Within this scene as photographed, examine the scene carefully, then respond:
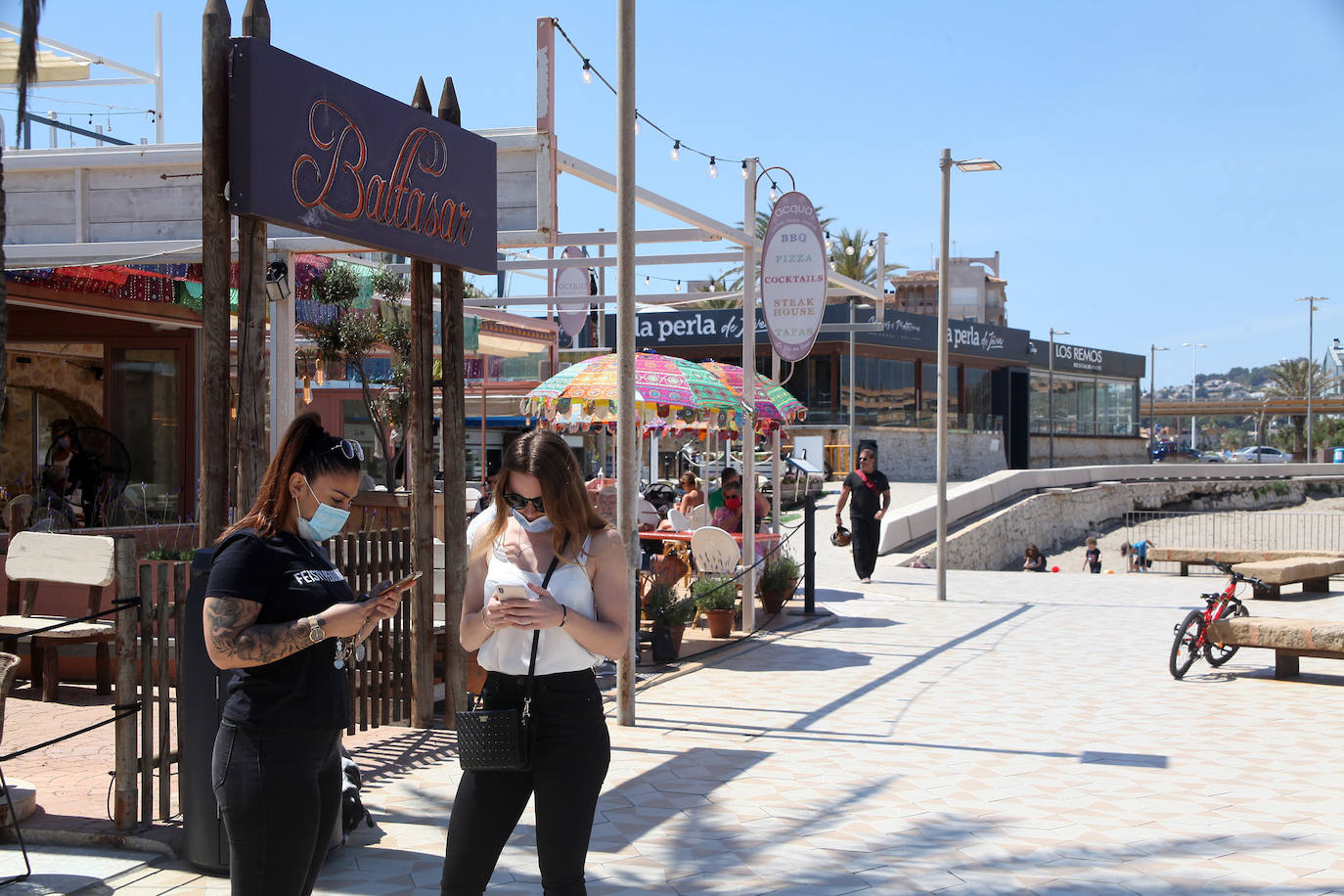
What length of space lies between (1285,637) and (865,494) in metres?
6.22

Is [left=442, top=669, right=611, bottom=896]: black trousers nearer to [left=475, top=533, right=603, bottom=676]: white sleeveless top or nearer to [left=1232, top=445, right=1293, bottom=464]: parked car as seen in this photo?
[left=475, top=533, right=603, bottom=676]: white sleeveless top

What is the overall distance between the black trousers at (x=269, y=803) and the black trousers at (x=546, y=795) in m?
0.41

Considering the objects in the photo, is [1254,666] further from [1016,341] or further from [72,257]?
[1016,341]

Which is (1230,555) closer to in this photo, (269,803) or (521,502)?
(521,502)

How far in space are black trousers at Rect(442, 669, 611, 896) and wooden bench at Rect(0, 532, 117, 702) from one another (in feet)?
7.55

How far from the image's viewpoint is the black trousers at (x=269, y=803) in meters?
3.07

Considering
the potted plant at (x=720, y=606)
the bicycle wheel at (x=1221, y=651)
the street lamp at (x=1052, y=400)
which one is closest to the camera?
the bicycle wheel at (x=1221, y=651)

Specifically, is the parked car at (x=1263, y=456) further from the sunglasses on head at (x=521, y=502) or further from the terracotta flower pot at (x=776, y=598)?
the sunglasses on head at (x=521, y=502)

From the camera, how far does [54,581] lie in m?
6.52

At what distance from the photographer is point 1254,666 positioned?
1039 cm

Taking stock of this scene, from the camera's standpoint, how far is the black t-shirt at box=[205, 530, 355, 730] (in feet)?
10.4

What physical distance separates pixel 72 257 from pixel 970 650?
25.8ft

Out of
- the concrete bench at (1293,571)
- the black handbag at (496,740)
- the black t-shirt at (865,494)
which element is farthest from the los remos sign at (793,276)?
the black handbag at (496,740)

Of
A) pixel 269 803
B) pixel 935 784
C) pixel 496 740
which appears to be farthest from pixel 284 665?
pixel 935 784
